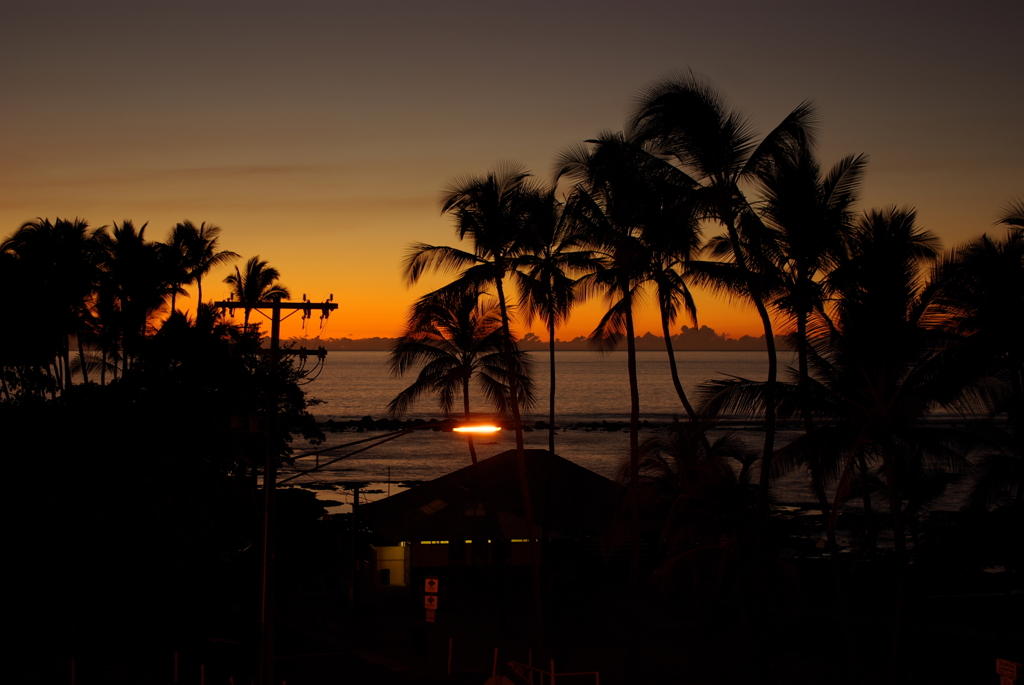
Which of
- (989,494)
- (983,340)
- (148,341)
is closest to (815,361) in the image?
(983,340)

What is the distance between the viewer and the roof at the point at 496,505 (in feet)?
97.2

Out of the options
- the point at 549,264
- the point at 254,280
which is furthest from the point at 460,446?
the point at 549,264

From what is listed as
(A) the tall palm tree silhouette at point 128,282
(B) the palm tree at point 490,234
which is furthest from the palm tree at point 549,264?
(A) the tall palm tree silhouette at point 128,282

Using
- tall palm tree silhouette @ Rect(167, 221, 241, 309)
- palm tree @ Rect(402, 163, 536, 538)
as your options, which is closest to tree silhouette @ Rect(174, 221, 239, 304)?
tall palm tree silhouette @ Rect(167, 221, 241, 309)

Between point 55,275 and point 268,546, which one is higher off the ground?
point 55,275

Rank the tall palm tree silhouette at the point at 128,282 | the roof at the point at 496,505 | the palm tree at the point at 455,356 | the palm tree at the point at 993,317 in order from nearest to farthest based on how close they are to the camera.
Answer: the palm tree at the point at 993,317
the roof at the point at 496,505
the palm tree at the point at 455,356
the tall palm tree silhouette at the point at 128,282

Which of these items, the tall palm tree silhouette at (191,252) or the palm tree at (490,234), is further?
the tall palm tree silhouette at (191,252)

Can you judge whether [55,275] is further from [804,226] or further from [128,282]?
[804,226]

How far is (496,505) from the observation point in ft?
104

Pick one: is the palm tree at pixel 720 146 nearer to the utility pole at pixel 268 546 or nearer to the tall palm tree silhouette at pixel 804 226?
the tall palm tree silhouette at pixel 804 226

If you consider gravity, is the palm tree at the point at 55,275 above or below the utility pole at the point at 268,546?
above

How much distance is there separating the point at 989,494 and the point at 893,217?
6512 mm

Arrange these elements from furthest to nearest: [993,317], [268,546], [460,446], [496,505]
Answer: [460,446]
[496,505]
[993,317]
[268,546]

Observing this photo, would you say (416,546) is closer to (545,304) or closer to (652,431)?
(545,304)
